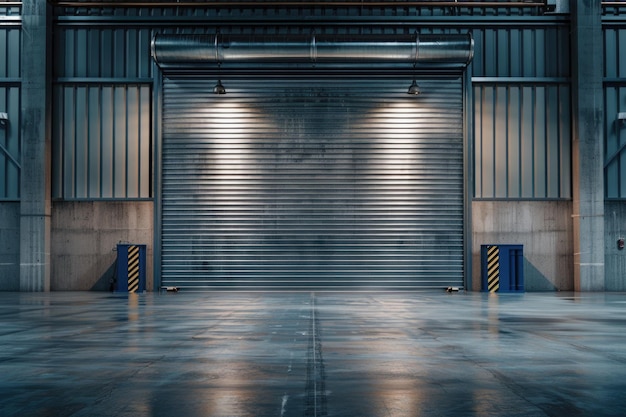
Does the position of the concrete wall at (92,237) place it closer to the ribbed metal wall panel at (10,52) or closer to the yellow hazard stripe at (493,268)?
the ribbed metal wall panel at (10,52)

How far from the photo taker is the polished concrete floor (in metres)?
6.19

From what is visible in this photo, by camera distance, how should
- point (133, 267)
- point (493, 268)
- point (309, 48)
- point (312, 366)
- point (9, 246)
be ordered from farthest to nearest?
point (9, 246), point (493, 268), point (133, 267), point (309, 48), point (312, 366)

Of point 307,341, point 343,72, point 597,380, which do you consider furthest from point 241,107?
point 597,380

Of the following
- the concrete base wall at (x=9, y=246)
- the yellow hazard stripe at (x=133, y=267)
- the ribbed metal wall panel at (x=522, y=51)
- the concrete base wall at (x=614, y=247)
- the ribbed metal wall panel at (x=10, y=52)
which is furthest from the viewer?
the ribbed metal wall panel at (x=522, y=51)

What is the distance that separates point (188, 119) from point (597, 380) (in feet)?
77.4

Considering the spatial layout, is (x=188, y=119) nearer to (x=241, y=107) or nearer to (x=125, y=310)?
(x=241, y=107)

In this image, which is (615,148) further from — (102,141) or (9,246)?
(9,246)

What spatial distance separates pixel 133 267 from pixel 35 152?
538 cm

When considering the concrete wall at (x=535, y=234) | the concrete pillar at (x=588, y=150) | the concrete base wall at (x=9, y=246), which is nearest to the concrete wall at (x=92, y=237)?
the concrete base wall at (x=9, y=246)

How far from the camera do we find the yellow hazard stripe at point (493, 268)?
2839cm

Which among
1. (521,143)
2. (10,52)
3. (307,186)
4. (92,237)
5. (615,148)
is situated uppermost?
(10,52)

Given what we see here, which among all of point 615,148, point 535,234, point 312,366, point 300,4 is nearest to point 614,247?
point 535,234

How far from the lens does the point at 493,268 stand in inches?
1120

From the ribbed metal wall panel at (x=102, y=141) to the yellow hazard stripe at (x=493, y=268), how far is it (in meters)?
12.3
